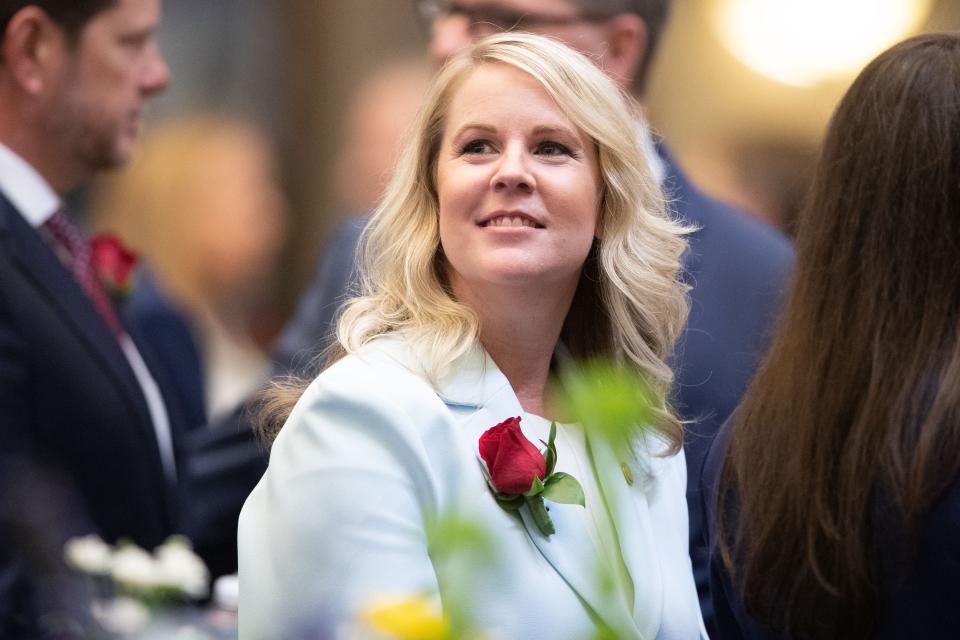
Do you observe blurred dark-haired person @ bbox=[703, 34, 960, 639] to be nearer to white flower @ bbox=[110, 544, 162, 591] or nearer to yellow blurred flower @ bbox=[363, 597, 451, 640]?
white flower @ bbox=[110, 544, 162, 591]

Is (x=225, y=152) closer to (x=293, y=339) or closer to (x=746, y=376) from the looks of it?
(x=293, y=339)

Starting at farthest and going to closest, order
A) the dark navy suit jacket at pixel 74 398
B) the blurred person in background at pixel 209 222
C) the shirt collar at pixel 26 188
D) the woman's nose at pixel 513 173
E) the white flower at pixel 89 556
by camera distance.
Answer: the blurred person in background at pixel 209 222
the shirt collar at pixel 26 188
the dark navy suit jacket at pixel 74 398
the woman's nose at pixel 513 173
the white flower at pixel 89 556

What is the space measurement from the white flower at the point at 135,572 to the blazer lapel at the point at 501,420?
59 cm

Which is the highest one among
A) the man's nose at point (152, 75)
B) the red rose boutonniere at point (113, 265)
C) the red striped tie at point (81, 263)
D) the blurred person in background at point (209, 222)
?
the man's nose at point (152, 75)

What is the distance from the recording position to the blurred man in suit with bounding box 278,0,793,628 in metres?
3.09

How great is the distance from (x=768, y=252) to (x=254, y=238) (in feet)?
14.7

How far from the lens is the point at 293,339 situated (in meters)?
4.29

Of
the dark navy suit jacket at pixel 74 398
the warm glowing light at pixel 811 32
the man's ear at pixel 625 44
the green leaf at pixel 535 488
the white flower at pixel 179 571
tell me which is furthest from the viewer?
the warm glowing light at pixel 811 32

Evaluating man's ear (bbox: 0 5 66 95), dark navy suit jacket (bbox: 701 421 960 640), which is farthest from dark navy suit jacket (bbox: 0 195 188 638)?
dark navy suit jacket (bbox: 701 421 960 640)

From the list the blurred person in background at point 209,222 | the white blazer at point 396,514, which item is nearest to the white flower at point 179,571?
the white blazer at point 396,514

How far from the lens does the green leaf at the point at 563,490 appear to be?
212cm

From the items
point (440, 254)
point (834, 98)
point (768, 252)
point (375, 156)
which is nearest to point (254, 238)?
point (375, 156)

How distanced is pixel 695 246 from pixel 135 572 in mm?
1934

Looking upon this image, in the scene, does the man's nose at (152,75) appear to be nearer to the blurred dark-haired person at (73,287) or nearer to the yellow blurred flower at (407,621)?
the blurred dark-haired person at (73,287)
